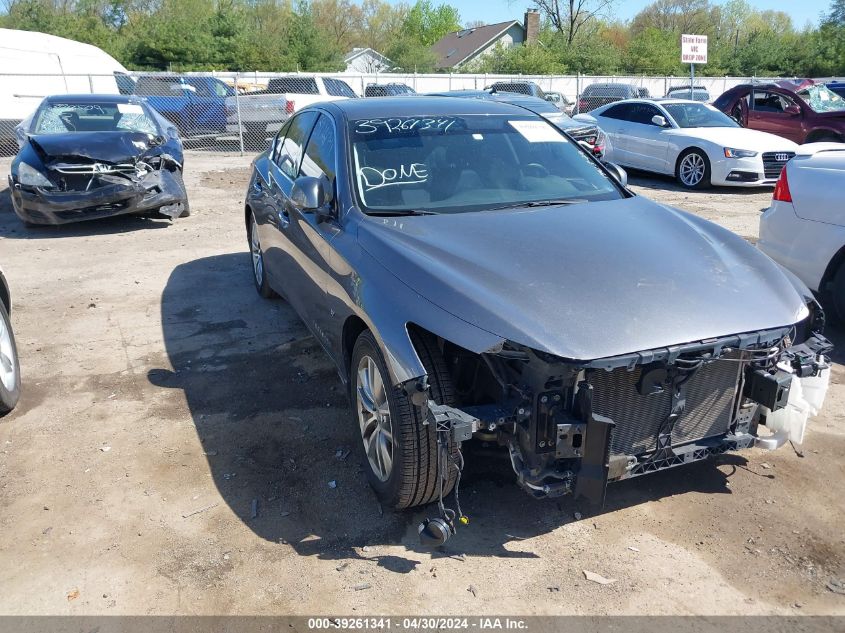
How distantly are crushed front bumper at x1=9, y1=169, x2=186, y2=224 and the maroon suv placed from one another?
492 inches

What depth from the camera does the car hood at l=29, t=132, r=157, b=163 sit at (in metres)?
8.80

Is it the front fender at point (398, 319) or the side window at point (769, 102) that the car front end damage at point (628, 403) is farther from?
the side window at point (769, 102)

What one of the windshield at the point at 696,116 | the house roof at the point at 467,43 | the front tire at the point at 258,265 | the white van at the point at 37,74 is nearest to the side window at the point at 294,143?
the front tire at the point at 258,265

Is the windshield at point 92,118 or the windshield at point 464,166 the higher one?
the windshield at point 92,118

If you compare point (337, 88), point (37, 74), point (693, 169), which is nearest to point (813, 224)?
point (693, 169)

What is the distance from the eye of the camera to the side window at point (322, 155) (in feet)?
13.7

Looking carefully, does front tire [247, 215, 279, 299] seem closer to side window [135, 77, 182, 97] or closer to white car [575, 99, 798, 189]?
white car [575, 99, 798, 189]

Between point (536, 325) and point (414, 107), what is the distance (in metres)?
2.37

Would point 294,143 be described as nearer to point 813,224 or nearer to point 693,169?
point 813,224

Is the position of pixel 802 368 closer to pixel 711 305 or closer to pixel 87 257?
pixel 711 305

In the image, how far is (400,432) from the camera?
306cm

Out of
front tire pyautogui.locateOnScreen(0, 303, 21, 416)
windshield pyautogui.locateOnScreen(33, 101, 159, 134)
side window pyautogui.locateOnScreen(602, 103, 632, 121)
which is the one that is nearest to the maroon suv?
side window pyautogui.locateOnScreen(602, 103, 632, 121)

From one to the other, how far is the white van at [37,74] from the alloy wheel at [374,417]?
16445 mm

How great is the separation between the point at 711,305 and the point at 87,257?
7282 mm
